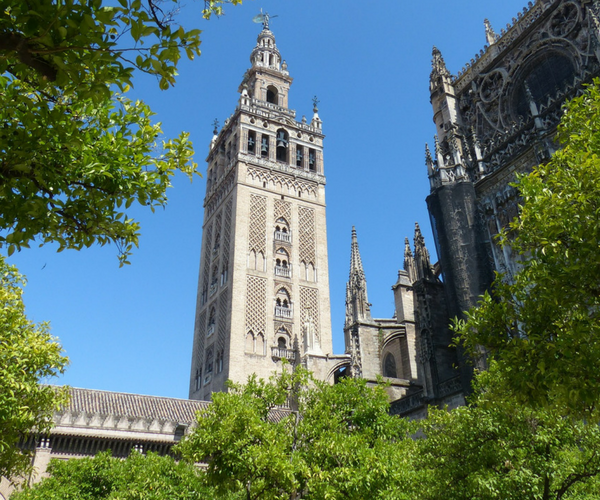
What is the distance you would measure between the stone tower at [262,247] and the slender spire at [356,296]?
14.2ft

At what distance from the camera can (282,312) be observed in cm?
3522

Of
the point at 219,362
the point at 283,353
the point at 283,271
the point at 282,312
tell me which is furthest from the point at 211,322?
the point at 283,353

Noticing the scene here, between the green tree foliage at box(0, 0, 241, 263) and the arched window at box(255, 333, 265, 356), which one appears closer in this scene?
the green tree foliage at box(0, 0, 241, 263)

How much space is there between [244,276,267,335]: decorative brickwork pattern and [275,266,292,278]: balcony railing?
1.29 meters

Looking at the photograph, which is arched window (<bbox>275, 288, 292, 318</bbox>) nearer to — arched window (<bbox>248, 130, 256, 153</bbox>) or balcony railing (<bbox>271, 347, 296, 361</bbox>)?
balcony railing (<bbox>271, 347, 296, 361</bbox>)

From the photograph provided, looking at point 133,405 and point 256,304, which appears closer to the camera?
point 133,405

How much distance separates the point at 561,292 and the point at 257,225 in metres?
31.8

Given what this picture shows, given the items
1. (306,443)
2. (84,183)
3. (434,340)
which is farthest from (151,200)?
(434,340)

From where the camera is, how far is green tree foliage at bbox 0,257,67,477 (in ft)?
28.8

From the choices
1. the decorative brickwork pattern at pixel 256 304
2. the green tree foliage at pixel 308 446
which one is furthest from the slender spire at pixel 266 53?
the green tree foliage at pixel 308 446

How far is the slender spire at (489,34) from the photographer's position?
24933 mm

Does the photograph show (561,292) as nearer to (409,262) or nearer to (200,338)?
(409,262)

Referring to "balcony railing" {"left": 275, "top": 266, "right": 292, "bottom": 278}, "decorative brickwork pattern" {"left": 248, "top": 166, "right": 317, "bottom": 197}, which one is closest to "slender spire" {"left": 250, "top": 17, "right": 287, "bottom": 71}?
"decorative brickwork pattern" {"left": 248, "top": 166, "right": 317, "bottom": 197}

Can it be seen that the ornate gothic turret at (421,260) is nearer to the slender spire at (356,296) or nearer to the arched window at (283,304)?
the slender spire at (356,296)
